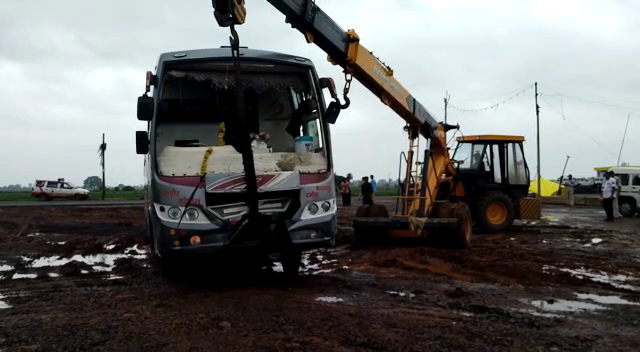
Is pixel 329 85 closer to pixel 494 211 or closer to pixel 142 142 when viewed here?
pixel 142 142

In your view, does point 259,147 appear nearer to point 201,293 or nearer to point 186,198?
point 186,198

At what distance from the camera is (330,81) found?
8227 mm

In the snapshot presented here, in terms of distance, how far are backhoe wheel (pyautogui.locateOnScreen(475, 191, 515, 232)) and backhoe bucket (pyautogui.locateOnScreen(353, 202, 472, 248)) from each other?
2.77m

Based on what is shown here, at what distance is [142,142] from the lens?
773 cm

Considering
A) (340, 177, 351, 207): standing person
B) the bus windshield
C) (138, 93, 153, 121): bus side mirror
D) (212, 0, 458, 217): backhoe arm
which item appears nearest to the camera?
(138, 93, 153, 121): bus side mirror

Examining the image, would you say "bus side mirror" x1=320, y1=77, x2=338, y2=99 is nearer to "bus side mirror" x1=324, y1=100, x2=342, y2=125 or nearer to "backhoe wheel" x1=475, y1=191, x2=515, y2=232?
"bus side mirror" x1=324, y1=100, x2=342, y2=125

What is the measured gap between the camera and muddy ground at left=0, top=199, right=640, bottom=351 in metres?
4.93

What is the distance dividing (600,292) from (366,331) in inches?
153

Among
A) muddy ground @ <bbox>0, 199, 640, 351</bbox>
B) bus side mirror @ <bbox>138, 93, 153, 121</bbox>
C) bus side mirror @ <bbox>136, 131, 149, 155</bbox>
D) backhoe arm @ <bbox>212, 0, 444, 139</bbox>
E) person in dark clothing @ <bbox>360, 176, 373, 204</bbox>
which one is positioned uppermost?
backhoe arm @ <bbox>212, 0, 444, 139</bbox>

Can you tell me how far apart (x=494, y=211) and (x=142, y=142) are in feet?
32.7

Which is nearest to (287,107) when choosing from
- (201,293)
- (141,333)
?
(201,293)

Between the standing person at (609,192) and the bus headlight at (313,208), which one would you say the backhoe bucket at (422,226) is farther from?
the standing person at (609,192)

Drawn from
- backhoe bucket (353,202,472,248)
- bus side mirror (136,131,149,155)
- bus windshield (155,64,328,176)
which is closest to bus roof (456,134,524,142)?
backhoe bucket (353,202,472,248)

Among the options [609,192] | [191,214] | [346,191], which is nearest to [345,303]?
[191,214]
